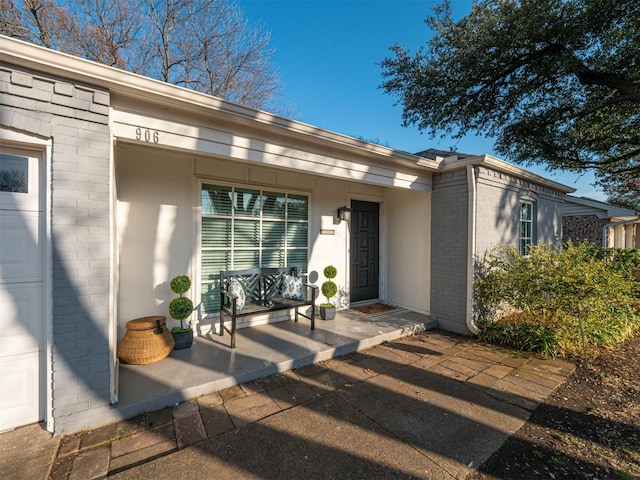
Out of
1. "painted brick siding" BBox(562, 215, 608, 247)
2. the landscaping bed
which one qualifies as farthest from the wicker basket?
"painted brick siding" BBox(562, 215, 608, 247)

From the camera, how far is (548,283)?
3.65 meters

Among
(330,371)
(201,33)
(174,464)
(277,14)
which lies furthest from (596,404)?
(201,33)

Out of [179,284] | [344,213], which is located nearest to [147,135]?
[179,284]

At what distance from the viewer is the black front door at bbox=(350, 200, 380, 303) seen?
5438 millimetres

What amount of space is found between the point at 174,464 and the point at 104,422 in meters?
0.83

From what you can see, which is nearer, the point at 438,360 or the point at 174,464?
the point at 174,464

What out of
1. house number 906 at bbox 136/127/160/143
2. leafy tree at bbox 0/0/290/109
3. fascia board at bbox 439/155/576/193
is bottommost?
house number 906 at bbox 136/127/160/143

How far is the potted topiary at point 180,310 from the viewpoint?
130 inches

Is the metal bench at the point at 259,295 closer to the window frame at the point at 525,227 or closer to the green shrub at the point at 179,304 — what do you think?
the green shrub at the point at 179,304

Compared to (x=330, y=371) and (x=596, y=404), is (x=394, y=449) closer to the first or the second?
(x=330, y=371)

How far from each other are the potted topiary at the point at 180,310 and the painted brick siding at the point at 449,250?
12.6 feet

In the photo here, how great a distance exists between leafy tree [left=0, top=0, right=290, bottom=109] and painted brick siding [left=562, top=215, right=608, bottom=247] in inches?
484

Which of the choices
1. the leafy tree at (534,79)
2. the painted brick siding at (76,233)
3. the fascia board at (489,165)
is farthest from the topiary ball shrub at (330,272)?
the leafy tree at (534,79)

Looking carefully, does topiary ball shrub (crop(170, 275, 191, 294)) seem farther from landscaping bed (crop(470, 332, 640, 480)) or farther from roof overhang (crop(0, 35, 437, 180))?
landscaping bed (crop(470, 332, 640, 480))
